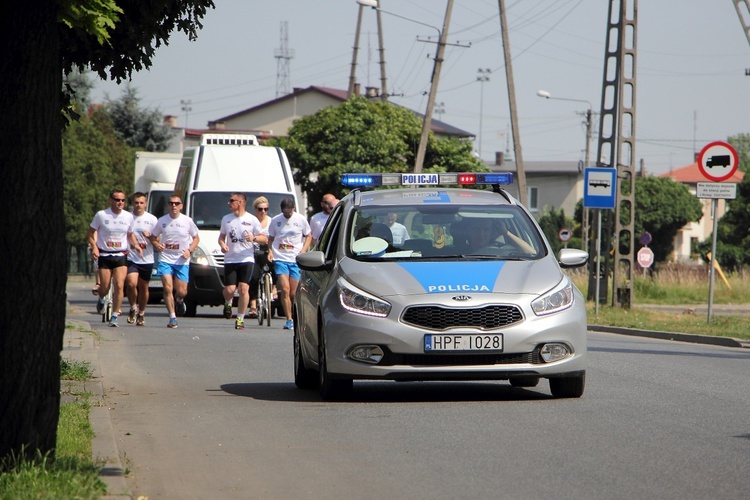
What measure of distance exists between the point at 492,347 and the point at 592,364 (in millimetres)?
4179

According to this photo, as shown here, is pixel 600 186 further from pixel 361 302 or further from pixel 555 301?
pixel 361 302

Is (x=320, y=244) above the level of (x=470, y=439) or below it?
above

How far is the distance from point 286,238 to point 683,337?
5.90 meters

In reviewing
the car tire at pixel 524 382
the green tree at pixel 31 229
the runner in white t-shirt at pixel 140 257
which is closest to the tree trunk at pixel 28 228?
the green tree at pixel 31 229

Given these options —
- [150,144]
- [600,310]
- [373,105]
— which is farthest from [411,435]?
[150,144]

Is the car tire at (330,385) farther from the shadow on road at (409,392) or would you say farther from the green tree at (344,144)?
the green tree at (344,144)

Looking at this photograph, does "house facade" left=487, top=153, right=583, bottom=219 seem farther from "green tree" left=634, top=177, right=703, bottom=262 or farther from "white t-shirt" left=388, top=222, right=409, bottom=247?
"white t-shirt" left=388, top=222, right=409, bottom=247

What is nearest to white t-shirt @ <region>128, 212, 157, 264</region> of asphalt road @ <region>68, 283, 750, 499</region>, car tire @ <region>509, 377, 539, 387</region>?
asphalt road @ <region>68, 283, 750, 499</region>

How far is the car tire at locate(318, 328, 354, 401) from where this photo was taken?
10.4 metres

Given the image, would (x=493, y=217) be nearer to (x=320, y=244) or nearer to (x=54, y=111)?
(x=320, y=244)

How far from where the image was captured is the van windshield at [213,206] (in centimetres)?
2475

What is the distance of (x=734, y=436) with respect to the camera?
8.38 metres

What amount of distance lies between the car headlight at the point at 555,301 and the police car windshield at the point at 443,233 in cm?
56

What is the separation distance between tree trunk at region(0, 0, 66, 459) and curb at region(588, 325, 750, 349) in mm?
13506
